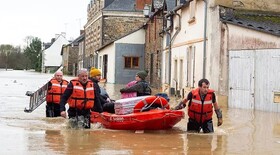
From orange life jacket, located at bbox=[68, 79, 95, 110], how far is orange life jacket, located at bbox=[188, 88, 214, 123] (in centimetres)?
240

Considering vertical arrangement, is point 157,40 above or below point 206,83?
above

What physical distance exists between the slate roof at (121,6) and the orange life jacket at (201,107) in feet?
130

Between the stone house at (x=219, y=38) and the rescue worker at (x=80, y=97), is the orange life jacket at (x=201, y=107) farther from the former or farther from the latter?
the stone house at (x=219, y=38)

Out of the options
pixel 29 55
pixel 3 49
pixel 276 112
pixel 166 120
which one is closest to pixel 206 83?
pixel 166 120

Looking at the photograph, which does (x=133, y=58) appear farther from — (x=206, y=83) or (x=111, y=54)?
(x=206, y=83)

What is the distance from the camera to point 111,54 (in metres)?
46.4

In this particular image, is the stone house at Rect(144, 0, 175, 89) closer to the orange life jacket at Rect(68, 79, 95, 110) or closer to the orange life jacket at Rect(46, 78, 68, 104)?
the orange life jacket at Rect(46, 78, 68, 104)

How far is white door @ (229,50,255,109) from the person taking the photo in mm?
19688

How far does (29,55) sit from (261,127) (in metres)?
124

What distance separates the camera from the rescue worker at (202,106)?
1248 centimetres

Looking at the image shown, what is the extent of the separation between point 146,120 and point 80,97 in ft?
5.47

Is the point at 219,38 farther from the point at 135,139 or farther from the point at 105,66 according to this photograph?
the point at 105,66

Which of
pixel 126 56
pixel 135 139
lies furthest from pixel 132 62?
pixel 135 139

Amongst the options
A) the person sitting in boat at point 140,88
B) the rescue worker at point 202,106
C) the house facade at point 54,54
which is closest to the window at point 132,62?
the person sitting in boat at point 140,88
